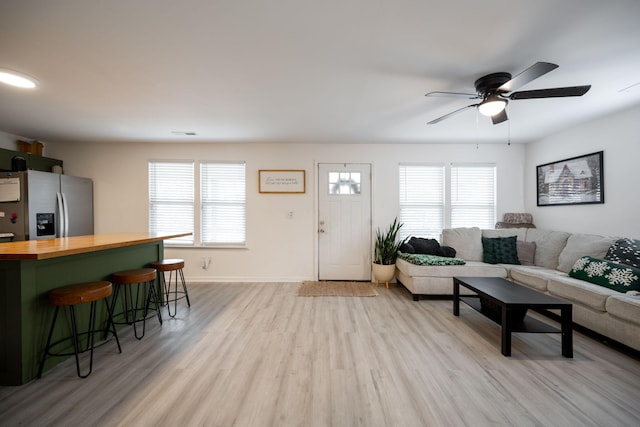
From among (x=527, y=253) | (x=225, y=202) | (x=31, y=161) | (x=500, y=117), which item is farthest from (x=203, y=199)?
(x=527, y=253)

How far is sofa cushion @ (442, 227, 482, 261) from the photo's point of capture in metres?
4.15

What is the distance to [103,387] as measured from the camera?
5.83 ft

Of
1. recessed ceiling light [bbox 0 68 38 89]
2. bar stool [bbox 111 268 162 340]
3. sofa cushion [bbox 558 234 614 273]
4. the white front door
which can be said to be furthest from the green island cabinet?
sofa cushion [bbox 558 234 614 273]

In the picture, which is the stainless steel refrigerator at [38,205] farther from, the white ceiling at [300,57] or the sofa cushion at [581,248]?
the sofa cushion at [581,248]

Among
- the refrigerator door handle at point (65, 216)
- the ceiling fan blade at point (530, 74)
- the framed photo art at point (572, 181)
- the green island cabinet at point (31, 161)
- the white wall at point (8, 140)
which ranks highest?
the white wall at point (8, 140)

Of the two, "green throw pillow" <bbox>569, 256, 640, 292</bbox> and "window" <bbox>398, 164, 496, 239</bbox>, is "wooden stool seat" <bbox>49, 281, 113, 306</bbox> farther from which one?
"green throw pillow" <bbox>569, 256, 640, 292</bbox>

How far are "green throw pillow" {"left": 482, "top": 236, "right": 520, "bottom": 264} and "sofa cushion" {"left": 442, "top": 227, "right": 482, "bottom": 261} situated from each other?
109mm

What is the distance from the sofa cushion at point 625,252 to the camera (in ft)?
8.67

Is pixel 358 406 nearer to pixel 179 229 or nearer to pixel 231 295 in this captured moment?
pixel 231 295

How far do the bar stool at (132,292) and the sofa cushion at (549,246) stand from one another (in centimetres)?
504

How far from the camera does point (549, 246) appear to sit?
367 cm

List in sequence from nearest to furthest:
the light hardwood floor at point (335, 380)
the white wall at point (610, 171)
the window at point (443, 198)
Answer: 1. the light hardwood floor at point (335, 380)
2. the white wall at point (610, 171)
3. the window at point (443, 198)

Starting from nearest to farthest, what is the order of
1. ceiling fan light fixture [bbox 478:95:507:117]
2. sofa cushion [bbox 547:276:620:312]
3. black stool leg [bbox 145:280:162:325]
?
1. ceiling fan light fixture [bbox 478:95:507:117]
2. sofa cushion [bbox 547:276:620:312]
3. black stool leg [bbox 145:280:162:325]

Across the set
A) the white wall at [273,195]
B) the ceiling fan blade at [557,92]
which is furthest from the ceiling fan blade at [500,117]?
the white wall at [273,195]
